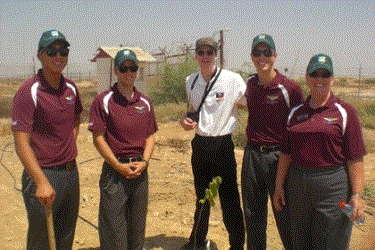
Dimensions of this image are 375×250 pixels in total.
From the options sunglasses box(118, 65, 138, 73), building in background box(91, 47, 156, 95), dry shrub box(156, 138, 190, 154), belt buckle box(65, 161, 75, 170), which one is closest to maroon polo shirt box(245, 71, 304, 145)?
sunglasses box(118, 65, 138, 73)

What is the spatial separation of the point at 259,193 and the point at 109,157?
1354 millimetres

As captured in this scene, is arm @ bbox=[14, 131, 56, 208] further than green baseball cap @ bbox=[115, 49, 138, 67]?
No

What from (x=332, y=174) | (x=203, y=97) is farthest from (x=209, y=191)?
(x=203, y=97)

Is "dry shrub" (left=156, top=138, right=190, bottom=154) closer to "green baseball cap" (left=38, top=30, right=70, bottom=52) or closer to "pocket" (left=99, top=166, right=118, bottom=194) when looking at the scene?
"pocket" (left=99, top=166, right=118, bottom=194)

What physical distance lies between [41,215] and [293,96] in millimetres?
2179

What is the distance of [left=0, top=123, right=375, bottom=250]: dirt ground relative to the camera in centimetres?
467

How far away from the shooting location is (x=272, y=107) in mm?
3271

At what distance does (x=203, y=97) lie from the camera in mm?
3650

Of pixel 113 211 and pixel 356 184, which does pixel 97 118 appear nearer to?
pixel 113 211

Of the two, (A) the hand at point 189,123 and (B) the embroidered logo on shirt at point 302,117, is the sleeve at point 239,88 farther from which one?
(B) the embroidered logo on shirt at point 302,117

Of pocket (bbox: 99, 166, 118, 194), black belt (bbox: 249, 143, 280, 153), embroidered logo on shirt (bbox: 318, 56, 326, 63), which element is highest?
embroidered logo on shirt (bbox: 318, 56, 326, 63)

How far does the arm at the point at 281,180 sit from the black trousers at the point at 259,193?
10 centimetres

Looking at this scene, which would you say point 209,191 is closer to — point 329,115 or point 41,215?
point 329,115

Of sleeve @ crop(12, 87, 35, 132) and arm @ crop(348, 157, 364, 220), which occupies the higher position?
sleeve @ crop(12, 87, 35, 132)
